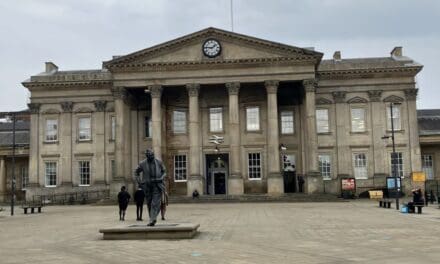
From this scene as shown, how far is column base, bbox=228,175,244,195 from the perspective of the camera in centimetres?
4347

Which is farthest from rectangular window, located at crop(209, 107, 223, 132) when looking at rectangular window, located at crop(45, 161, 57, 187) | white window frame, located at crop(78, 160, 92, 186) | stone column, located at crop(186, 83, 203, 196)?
rectangular window, located at crop(45, 161, 57, 187)

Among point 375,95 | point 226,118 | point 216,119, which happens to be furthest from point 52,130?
point 375,95

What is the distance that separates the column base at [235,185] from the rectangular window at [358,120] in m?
13.0

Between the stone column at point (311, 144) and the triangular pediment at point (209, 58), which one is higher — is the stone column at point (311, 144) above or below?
below

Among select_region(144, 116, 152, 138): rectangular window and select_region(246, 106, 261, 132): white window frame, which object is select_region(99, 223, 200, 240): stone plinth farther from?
select_region(144, 116, 152, 138): rectangular window

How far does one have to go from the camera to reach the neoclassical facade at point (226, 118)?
4462 centimetres

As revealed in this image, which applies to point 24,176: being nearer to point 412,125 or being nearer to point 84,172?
point 84,172

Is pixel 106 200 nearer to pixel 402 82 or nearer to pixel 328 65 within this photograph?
pixel 328 65

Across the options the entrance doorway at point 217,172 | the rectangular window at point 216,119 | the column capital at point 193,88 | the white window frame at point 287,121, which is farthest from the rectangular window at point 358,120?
the column capital at point 193,88

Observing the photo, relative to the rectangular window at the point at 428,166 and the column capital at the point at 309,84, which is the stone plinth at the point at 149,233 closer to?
the column capital at the point at 309,84

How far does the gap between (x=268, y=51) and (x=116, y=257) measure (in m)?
34.8

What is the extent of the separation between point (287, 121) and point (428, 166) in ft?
48.8

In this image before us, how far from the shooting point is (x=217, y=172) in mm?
49500

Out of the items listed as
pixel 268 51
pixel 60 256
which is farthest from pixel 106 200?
pixel 60 256
